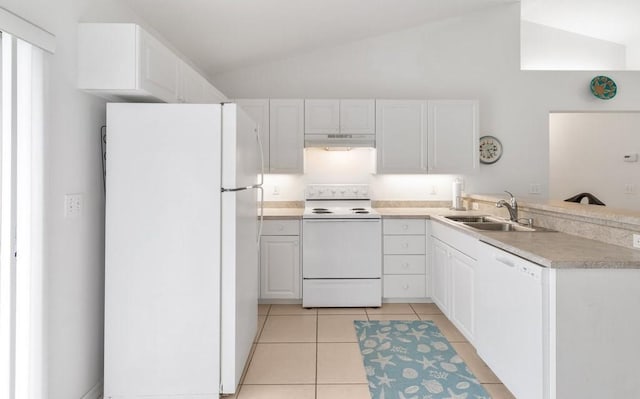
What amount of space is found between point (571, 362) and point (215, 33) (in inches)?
127

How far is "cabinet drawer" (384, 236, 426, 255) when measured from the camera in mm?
3420

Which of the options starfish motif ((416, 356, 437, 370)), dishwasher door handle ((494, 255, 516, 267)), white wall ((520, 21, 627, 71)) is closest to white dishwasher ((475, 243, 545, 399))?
dishwasher door handle ((494, 255, 516, 267))

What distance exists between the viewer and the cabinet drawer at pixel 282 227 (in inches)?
134

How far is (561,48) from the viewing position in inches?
166

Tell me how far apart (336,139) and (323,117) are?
0.27 meters

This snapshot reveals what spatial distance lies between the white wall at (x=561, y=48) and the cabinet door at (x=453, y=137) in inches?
51.4

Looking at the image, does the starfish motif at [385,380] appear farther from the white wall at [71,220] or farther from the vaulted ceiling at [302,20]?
the vaulted ceiling at [302,20]

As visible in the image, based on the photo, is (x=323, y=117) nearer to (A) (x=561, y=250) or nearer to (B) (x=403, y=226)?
(B) (x=403, y=226)

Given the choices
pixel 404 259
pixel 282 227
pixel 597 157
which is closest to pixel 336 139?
pixel 282 227

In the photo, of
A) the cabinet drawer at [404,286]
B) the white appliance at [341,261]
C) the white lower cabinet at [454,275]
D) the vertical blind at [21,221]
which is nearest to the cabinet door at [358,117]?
the white appliance at [341,261]

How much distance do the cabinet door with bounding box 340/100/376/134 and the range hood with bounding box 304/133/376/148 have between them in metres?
0.05

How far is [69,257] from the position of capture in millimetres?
1792

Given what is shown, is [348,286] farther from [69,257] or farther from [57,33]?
[57,33]

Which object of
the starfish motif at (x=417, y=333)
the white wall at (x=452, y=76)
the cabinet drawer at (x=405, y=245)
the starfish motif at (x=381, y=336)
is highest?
the white wall at (x=452, y=76)
